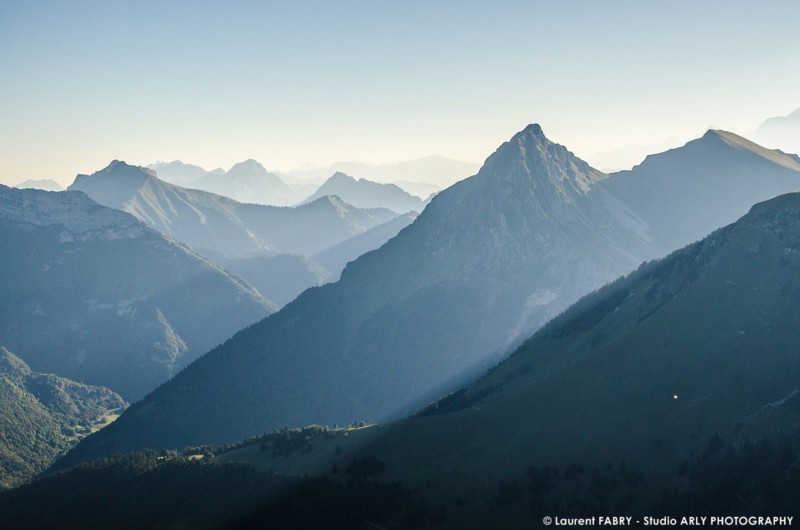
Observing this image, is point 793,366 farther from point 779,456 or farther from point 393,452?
point 393,452

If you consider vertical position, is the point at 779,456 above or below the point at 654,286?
below

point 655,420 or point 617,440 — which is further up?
point 655,420

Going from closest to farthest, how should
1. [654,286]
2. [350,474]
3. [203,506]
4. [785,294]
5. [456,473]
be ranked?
[456,473], [785,294], [350,474], [203,506], [654,286]

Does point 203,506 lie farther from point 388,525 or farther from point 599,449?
point 599,449

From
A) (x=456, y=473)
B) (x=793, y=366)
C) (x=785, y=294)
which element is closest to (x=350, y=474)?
(x=456, y=473)

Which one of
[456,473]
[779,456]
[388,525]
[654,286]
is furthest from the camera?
[654,286]

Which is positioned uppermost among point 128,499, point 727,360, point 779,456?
point 128,499

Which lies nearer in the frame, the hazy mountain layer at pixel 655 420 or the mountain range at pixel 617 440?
the hazy mountain layer at pixel 655 420

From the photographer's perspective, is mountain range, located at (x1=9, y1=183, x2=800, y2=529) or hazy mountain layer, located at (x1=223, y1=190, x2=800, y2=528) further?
mountain range, located at (x1=9, y1=183, x2=800, y2=529)

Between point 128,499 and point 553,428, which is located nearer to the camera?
point 553,428

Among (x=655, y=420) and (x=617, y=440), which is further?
(x=655, y=420)
